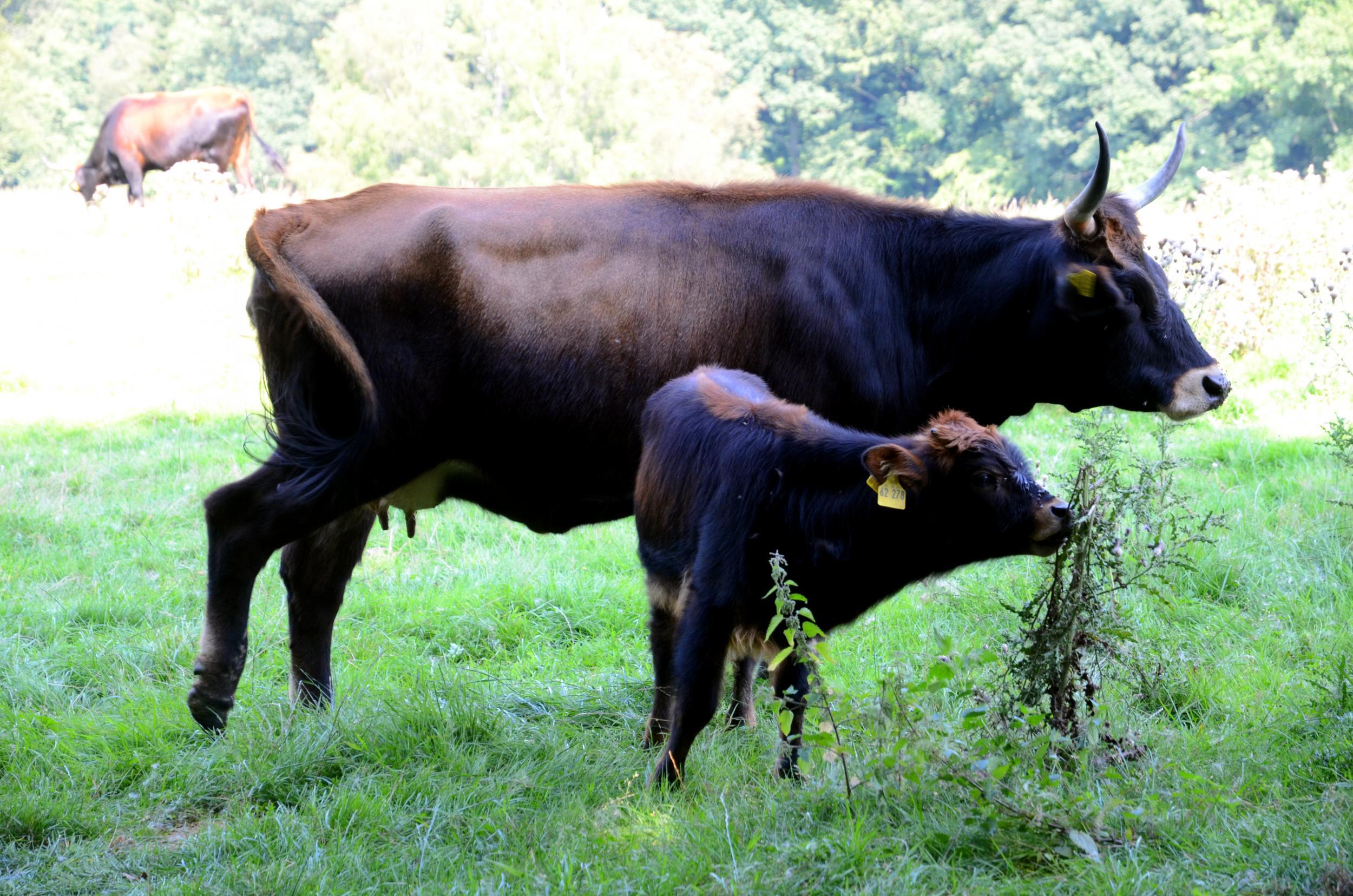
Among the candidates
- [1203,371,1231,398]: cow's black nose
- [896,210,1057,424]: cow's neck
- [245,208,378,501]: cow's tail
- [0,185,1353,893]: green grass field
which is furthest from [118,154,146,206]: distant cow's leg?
[1203,371,1231,398]: cow's black nose

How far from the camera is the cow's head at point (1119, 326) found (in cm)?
455

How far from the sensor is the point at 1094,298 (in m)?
4.54

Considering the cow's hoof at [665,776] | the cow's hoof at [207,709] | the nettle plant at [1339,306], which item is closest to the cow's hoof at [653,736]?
the cow's hoof at [665,776]

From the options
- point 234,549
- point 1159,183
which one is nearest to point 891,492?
point 234,549

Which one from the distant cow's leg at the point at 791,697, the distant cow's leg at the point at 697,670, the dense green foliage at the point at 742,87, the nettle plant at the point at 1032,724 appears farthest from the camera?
the dense green foliage at the point at 742,87

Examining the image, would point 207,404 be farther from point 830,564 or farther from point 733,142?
point 733,142

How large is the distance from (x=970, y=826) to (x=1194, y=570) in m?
2.91

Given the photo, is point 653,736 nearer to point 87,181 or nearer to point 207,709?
point 207,709

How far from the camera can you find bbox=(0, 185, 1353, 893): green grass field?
3072 millimetres

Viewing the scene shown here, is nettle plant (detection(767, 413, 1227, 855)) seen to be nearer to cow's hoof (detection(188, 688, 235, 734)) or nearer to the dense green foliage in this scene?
cow's hoof (detection(188, 688, 235, 734))

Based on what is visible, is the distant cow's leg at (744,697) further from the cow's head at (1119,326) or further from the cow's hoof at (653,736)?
the cow's head at (1119,326)

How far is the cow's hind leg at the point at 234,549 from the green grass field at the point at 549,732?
0.61 feet

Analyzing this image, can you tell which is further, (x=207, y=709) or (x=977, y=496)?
(x=207, y=709)

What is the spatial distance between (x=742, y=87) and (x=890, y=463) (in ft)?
161
